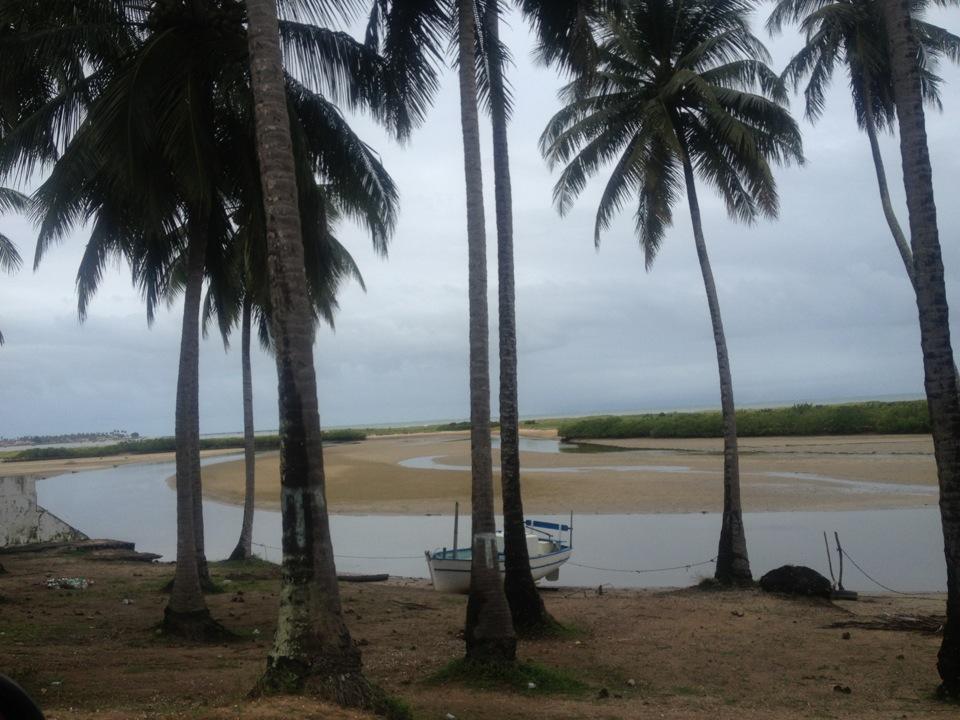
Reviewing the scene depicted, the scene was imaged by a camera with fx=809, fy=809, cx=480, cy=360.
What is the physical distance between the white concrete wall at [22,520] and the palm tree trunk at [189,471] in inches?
506

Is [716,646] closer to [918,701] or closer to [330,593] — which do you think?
[918,701]

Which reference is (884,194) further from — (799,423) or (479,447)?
(799,423)

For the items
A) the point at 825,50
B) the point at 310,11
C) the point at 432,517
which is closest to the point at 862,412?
the point at 432,517

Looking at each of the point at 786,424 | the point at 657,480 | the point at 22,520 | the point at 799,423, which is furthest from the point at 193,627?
the point at 786,424

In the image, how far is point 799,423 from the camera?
5797cm

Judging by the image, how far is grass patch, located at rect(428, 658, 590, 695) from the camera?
8633 mm

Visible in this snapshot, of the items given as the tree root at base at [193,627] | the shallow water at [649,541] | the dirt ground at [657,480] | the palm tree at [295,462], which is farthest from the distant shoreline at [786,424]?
Result: the palm tree at [295,462]

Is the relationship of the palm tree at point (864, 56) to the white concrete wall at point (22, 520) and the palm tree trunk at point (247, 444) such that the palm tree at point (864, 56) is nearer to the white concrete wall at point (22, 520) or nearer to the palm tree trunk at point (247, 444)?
the palm tree trunk at point (247, 444)

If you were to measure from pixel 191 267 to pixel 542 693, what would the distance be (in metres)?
7.61

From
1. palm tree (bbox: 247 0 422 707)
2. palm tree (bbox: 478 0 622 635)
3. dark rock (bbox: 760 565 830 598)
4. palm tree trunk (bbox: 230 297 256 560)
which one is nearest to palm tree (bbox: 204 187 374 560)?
palm tree trunk (bbox: 230 297 256 560)

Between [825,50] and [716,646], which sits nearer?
[716,646]

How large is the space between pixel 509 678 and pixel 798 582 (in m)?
7.79

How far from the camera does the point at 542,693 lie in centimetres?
857

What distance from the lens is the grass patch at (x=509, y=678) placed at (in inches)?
340
